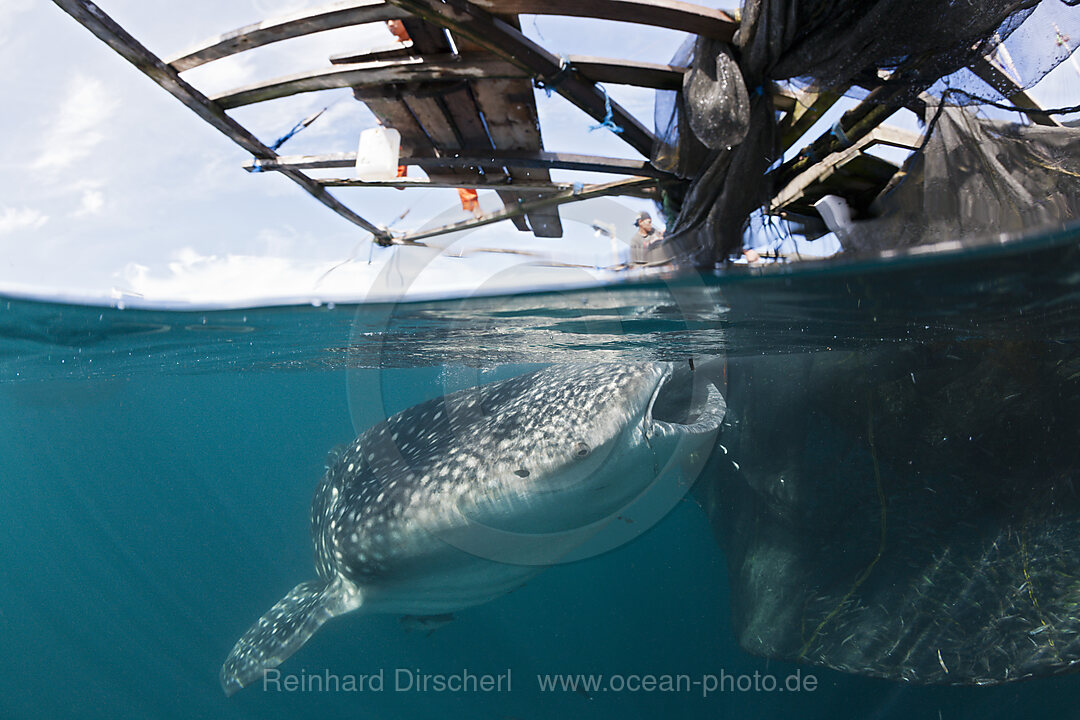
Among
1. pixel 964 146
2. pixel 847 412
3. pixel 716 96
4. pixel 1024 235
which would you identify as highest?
pixel 716 96

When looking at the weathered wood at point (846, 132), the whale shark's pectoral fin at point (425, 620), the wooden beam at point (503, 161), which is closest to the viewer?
the weathered wood at point (846, 132)

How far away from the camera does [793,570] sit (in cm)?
520

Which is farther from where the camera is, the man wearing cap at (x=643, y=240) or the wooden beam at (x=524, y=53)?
the man wearing cap at (x=643, y=240)

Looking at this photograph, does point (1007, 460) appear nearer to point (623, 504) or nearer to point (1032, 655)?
point (1032, 655)

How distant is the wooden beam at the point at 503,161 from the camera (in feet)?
17.3

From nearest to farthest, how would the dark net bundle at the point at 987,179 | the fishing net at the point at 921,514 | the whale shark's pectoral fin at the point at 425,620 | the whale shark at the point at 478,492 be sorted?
the dark net bundle at the point at 987,179 → the whale shark at the point at 478,492 → the fishing net at the point at 921,514 → the whale shark's pectoral fin at the point at 425,620

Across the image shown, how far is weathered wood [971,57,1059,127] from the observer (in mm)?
3429

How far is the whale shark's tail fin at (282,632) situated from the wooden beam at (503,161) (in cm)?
429

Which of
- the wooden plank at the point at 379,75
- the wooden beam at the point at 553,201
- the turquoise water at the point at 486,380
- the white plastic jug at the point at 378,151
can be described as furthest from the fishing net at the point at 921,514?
the white plastic jug at the point at 378,151

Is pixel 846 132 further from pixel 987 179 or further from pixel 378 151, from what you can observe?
pixel 378 151

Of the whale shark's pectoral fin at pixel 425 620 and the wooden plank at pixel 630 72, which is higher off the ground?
the wooden plank at pixel 630 72

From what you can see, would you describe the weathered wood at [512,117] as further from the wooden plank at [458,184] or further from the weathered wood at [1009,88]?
the weathered wood at [1009,88]

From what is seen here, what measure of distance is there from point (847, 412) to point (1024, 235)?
221 centimetres

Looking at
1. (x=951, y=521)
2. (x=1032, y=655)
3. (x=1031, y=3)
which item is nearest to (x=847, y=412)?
(x=951, y=521)
